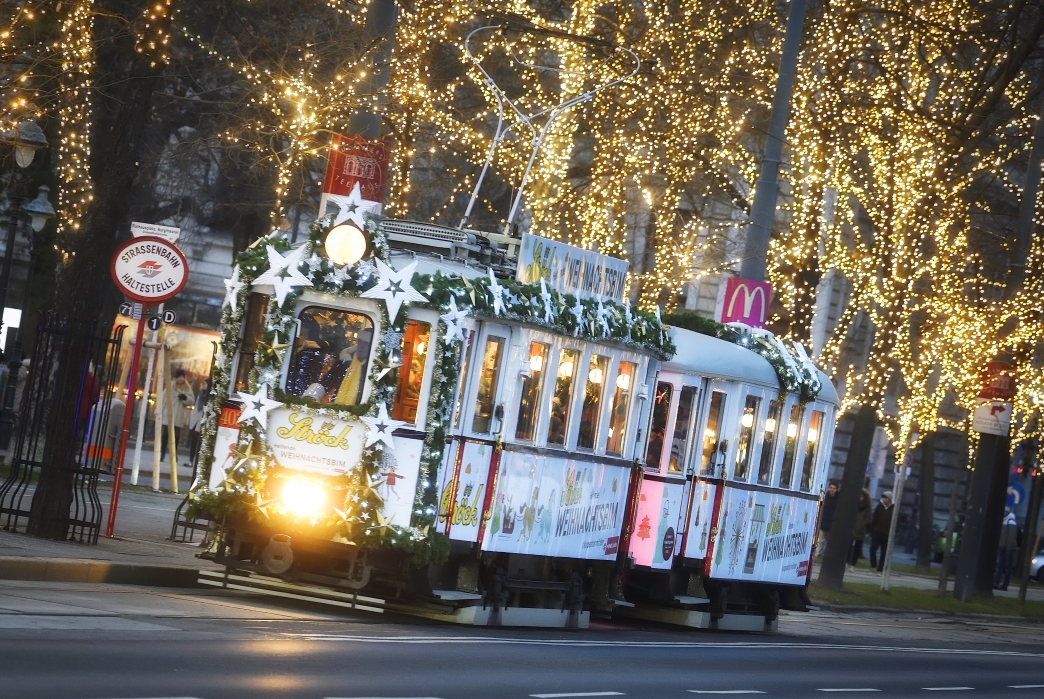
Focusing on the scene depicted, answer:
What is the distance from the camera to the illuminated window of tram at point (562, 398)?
16406 millimetres

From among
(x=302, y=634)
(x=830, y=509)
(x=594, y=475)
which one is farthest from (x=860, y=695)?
(x=830, y=509)

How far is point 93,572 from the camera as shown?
578 inches

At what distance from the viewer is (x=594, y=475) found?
56.5ft

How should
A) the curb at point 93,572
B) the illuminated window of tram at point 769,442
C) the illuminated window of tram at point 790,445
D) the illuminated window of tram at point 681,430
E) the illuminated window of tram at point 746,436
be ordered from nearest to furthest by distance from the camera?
the curb at point 93,572, the illuminated window of tram at point 681,430, the illuminated window of tram at point 746,436, the illuminated window of tram at point 769,442, the illuminated window of tram at point 790,445

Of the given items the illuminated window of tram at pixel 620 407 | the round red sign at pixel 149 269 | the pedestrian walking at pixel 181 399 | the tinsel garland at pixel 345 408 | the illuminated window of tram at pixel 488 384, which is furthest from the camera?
the pedestrian walking at pixel 181 399

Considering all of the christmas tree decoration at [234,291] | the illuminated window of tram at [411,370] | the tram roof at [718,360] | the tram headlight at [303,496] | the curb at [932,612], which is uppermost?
the tram roof at [718,360]

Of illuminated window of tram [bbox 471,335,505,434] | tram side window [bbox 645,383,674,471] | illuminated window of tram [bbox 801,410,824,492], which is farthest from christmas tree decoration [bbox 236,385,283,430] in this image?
illuminated window of tram [bbox 801,410,824,492]

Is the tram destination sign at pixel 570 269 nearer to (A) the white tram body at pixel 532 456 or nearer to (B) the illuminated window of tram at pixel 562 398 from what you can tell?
(A) the white tram body at pixel 532 456

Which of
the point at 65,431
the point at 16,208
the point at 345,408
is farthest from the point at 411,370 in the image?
the point at 16,208

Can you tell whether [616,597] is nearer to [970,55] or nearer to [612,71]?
[612,71]

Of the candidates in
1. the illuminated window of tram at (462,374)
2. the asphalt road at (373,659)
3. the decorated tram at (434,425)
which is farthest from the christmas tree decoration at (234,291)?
the asphalt road at (373,659)

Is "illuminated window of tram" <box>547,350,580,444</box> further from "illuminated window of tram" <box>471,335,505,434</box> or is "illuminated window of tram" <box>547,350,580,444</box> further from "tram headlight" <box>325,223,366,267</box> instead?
"tram headlight" <box>325,223,366,267</box>

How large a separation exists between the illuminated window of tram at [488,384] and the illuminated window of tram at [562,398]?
3.05 ft

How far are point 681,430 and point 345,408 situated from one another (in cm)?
556
